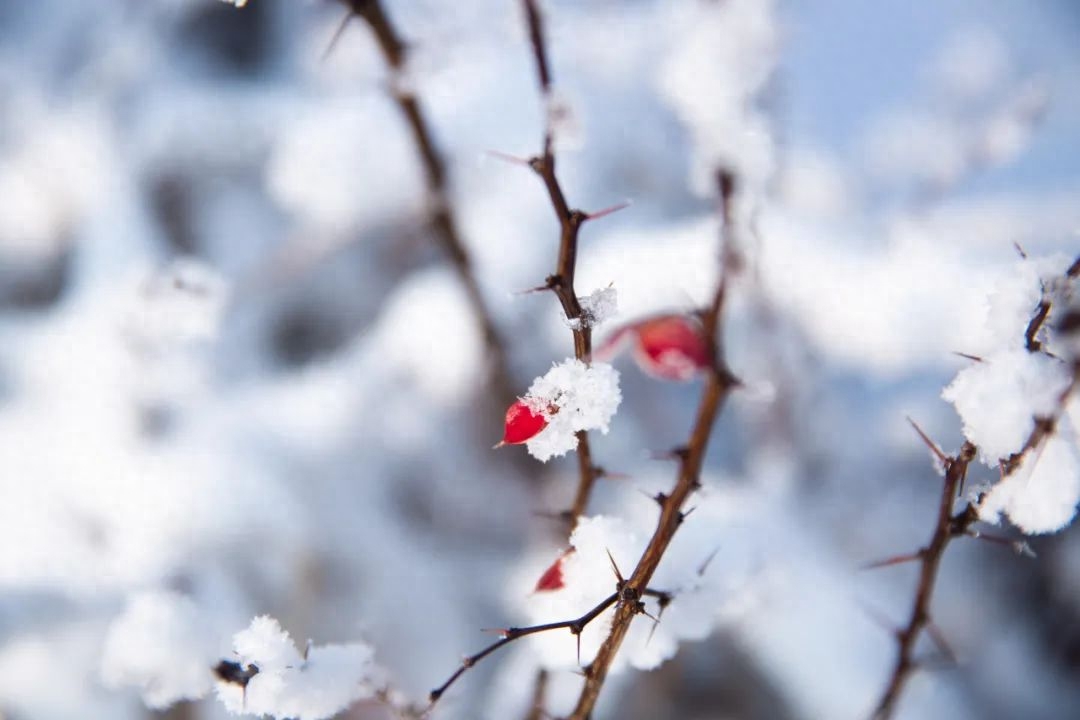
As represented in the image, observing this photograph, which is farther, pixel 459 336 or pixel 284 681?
pixel 459 336

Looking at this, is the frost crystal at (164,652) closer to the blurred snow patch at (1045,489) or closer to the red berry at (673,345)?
the red berry at (673,345)

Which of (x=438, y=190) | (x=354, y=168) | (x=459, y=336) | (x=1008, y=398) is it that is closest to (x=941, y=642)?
(x=1008, y=398)

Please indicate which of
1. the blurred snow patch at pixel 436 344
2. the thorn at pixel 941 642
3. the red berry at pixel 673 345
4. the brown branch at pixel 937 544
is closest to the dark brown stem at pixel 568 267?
the red berry at pixel 673 345

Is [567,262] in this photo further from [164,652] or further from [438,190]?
[438,190]

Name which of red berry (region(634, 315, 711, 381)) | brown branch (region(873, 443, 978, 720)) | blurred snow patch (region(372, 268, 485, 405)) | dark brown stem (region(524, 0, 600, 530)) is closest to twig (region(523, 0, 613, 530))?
dark brown stem (region(524, 0, 600, 530))

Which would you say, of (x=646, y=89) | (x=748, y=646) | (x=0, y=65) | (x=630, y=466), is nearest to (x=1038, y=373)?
(x=748, y=646)

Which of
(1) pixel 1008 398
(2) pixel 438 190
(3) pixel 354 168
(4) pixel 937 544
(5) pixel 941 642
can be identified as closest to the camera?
(1) pixel 1008 398

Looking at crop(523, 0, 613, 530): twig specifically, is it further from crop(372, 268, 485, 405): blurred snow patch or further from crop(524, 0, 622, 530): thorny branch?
crop(372, 268, 485, 405): blurred snow patch
